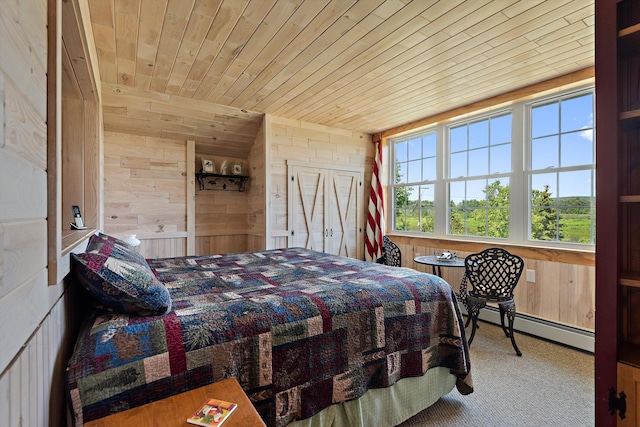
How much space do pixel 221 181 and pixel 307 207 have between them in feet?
4.37

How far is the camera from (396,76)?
296 cm

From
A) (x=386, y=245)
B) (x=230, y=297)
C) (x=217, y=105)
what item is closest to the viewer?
(x=230, y=297)

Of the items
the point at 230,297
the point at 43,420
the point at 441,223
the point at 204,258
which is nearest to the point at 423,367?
the point at 230,297

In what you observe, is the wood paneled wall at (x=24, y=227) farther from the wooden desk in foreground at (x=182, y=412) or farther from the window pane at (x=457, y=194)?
the window pane at (x=457, y=194)

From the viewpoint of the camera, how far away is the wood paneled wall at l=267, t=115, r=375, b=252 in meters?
4.18

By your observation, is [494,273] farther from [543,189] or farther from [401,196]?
[401,196]

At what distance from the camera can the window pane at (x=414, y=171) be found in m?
4.61

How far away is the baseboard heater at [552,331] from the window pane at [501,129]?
6.43 feet

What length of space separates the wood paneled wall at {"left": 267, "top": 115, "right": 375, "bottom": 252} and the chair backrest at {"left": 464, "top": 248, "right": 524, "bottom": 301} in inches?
95.2

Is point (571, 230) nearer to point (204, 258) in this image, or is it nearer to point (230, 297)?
point (230, 297)

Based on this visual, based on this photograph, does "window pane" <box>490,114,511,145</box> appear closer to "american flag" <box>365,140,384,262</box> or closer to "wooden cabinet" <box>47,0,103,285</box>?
"american flag" <box>365,140,384,262</box>

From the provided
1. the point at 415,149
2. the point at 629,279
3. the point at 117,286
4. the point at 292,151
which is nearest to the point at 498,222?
the point at 415,149

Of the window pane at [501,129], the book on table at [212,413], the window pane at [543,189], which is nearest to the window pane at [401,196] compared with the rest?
the window pane at [501,129]

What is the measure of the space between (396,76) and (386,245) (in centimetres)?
203
